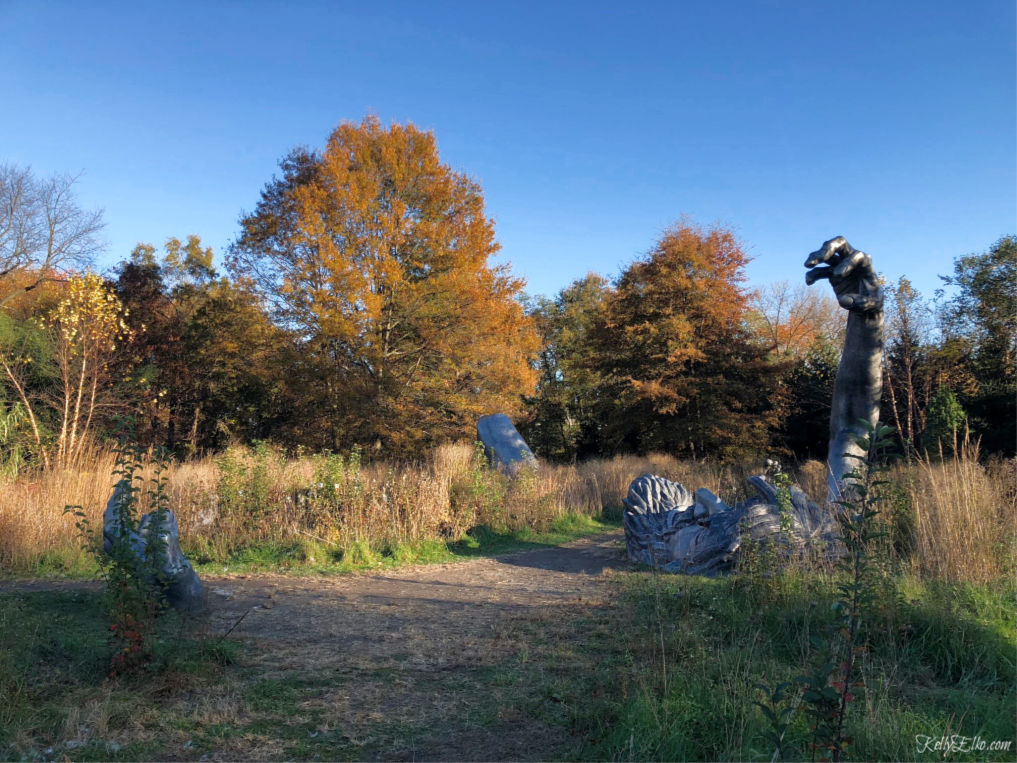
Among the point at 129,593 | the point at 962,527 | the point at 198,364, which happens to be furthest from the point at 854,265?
the point at 198,364

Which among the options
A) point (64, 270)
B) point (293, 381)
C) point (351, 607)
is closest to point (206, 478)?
point (351, 607)

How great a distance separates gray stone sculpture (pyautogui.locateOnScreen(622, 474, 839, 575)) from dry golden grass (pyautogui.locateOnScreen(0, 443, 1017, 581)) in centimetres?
86

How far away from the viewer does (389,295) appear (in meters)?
18.1

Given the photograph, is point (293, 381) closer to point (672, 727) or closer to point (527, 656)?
point (527, 656)

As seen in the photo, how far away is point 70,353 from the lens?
1304 centimetres

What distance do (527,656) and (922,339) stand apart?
1811 centimetres

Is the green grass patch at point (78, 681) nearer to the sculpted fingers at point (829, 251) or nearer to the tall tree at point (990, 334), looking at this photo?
the sculpted fingers at point (829, 251)

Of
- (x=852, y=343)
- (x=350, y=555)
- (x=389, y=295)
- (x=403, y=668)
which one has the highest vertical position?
(x=389, y=295)

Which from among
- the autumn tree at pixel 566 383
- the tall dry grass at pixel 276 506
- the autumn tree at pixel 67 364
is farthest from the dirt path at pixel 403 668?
the autumn tree at pixel 566 383

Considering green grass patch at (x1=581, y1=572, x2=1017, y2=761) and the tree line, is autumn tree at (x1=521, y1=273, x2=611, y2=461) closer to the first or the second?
the tree line

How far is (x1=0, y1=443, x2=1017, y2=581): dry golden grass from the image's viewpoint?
17.9 ft

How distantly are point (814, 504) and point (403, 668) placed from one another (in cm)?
464

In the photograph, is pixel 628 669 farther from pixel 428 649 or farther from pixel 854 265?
pixel 854 265

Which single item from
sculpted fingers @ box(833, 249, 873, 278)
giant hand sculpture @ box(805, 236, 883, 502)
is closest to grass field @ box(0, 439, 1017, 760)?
giant hand sculpture @ box(805, 236, 883, 502)
